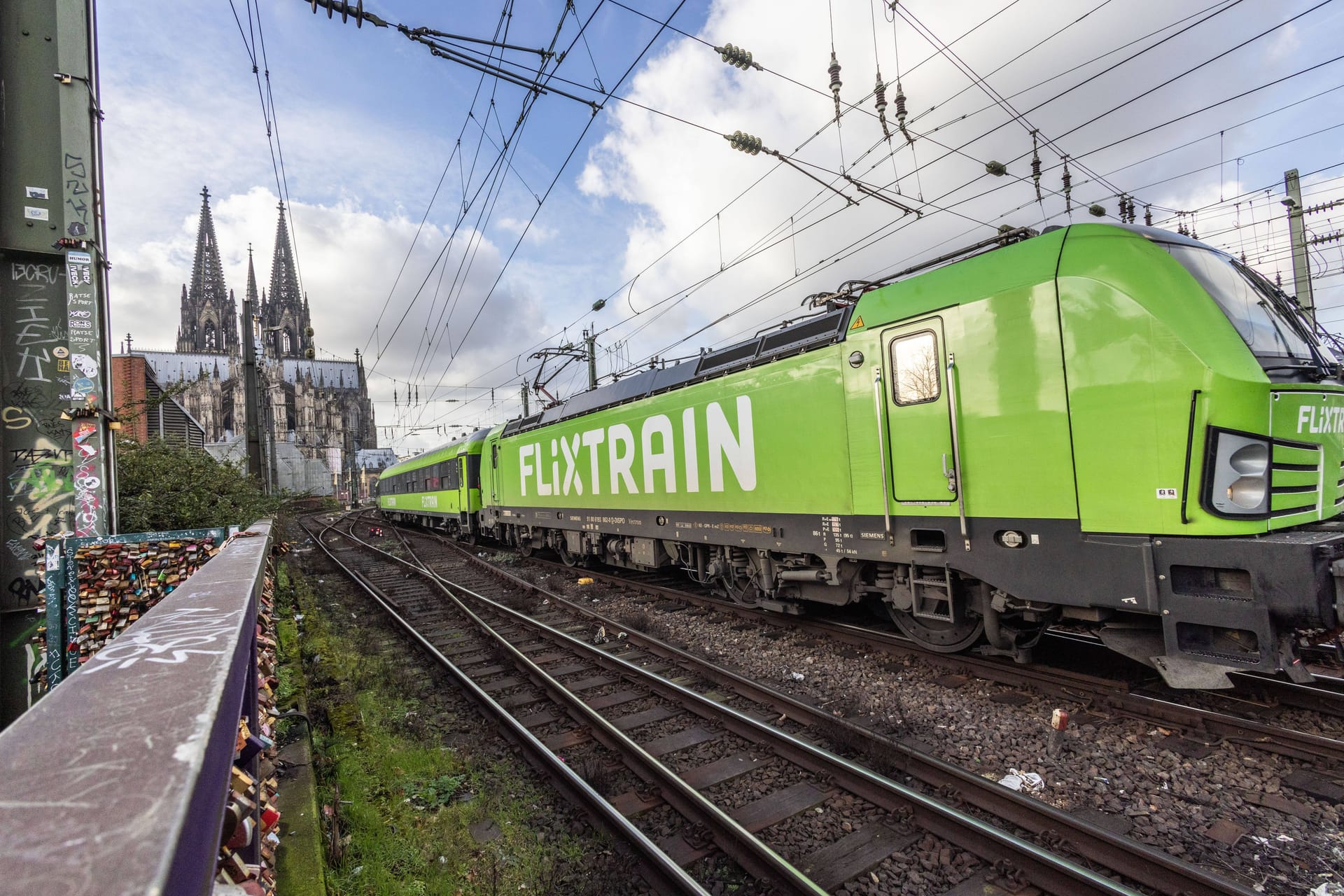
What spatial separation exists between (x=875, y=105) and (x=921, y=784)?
25.3 ft

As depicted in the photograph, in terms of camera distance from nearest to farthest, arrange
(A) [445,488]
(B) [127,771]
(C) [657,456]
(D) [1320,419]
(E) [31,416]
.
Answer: (B) [127,771] < (D) [1320,419] < (E) [31,416] < (C) [657,456] < (A) [445,488]

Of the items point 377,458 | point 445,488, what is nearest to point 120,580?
point 445,488

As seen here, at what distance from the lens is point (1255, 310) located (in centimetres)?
495

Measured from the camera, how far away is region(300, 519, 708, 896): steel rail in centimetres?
350

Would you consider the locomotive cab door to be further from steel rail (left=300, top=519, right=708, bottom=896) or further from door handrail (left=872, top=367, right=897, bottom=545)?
steel rail (left=300, top=519, right=708, bottom=896)

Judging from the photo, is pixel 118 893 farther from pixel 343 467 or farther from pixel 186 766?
pixel 343 467

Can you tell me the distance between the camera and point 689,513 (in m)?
9.16

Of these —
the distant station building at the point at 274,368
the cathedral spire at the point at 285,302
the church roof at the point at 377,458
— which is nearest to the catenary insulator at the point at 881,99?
the distant station building at the point at 274,368

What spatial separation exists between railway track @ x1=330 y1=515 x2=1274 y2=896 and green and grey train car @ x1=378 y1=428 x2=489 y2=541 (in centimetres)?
1323

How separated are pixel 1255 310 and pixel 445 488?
847 inches

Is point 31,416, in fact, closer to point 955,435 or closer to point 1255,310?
point 955,435

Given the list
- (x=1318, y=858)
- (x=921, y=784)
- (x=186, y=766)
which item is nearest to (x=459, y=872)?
(x=921, y=784)

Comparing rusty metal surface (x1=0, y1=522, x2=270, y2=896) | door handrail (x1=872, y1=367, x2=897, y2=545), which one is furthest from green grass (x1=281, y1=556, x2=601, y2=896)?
door handrail (x1=872, y1=367, x2=897, y2=545)

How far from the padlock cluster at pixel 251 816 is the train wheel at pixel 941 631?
5606 mm
